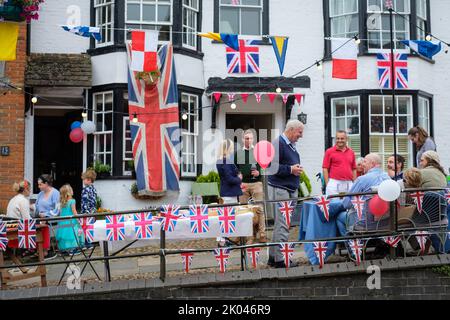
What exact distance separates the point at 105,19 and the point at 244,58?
3.76 meters

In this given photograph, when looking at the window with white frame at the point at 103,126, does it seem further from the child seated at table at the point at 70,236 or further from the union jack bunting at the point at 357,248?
the union jack bunting at the point at 357,248

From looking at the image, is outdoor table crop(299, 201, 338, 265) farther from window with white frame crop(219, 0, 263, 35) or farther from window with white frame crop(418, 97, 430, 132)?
window with white frame crop(418, 97, 430, 132)

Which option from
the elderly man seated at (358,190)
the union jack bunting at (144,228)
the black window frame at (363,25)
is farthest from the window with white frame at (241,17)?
the union jack bunting at (144,228)

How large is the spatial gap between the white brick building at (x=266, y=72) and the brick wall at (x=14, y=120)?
61 cm

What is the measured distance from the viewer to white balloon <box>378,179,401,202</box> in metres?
7.16

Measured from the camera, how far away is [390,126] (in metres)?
14.6

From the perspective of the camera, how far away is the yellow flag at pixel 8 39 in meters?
11.1

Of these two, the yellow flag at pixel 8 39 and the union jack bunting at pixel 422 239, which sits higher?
the yellow flag at pixel 8 39

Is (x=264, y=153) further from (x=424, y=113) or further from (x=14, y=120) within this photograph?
(x=424, y=113)

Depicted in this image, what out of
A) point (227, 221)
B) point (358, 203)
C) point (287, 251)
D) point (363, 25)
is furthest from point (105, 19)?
point (358, 203)

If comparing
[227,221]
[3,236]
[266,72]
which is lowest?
[3,236]

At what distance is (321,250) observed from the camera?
24.9 feet

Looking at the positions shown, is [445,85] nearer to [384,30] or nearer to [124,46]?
[384,30]
